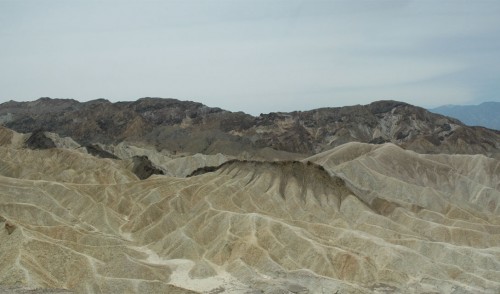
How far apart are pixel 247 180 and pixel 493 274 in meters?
69.7

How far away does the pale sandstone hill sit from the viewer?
7969 cm

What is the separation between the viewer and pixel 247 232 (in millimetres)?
102438

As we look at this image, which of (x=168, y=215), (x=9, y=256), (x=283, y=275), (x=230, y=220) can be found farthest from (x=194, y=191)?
(x=9, y=256)

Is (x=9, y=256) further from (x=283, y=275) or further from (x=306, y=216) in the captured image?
(x=306, y=216)

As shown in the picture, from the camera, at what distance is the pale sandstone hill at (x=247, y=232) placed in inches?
3137

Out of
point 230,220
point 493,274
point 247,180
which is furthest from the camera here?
point 247,180

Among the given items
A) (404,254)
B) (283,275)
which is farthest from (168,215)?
(404,254)

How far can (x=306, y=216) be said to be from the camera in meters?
127

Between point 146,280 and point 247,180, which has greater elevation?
point 247,180

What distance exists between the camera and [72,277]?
76.0m

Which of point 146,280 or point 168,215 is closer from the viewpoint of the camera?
point 146,280

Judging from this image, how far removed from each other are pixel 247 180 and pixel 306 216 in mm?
25321

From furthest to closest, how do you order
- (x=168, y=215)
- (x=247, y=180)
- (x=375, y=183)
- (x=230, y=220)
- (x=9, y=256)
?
1. (x=375, y=183)
2. (x=247, y=180)
3. (x=168, y=215)
4. (x=230, y=220)
5. (x=9, y=256)

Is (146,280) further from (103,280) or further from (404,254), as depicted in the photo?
(404,254)
